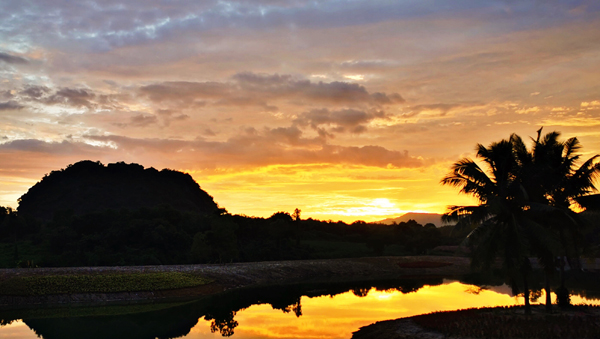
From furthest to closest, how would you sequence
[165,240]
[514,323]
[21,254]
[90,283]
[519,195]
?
[165,240] → [21,254] → [90,283] → [519,195] → [514,323]

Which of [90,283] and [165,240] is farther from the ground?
[165,240]

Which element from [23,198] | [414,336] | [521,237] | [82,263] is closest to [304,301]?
[414,336]

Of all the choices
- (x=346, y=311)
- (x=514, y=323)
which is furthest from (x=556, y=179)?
(x=346, y=311)

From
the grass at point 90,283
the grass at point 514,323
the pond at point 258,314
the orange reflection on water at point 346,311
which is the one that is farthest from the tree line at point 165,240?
the grass at point 514,323

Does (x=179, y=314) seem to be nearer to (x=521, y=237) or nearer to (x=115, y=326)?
(x=115, y=326)

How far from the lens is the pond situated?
31422 mm

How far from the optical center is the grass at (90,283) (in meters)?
43.9

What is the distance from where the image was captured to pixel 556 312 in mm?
28141

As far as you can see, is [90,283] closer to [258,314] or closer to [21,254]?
[258,314]

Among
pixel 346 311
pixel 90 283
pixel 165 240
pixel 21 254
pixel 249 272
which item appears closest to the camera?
pixel 346 311

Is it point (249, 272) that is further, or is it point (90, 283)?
point (249, 272)

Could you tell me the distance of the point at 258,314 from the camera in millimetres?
38438

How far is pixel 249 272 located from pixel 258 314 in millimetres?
22901

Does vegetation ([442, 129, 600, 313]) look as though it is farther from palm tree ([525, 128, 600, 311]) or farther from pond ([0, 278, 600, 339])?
pond ([0, 278, 600, 339])
